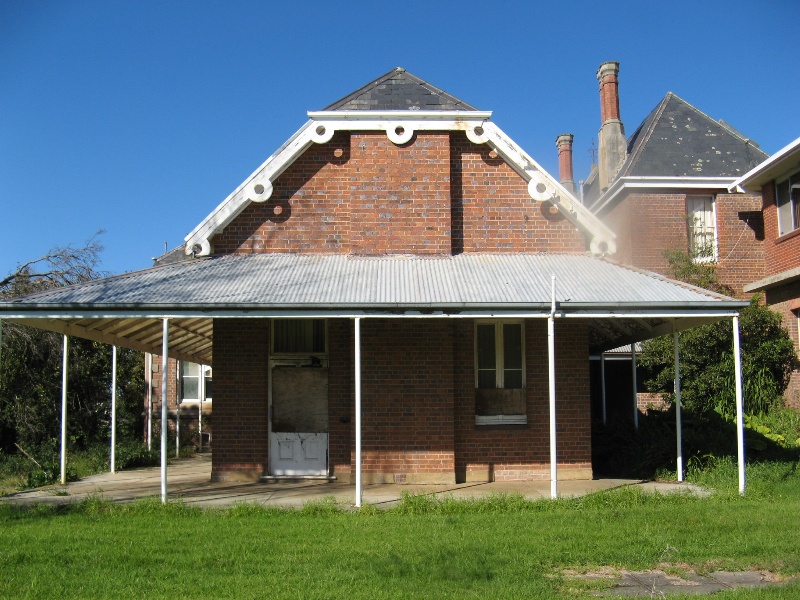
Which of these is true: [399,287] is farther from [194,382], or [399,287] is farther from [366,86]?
[194,382]

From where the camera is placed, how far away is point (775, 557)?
299 inches

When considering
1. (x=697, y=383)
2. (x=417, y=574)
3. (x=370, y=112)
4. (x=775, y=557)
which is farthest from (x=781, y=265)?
(x=417, y=574)

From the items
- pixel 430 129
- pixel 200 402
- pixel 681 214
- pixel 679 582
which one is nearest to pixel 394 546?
pixel 679 582

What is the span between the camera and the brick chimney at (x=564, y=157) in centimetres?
3038

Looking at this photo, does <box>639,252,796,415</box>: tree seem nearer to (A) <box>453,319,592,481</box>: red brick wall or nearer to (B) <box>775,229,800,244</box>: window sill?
(B) <box>775,229,800,244</box>: window sill

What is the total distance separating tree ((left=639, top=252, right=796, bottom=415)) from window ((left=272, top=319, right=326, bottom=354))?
933 centimetres

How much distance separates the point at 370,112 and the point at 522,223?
3.25m

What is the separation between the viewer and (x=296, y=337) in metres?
13.2

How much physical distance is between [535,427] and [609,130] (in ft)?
47.3

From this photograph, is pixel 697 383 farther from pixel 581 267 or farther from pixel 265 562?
pixel 265 562

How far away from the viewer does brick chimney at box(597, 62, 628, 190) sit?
24250 millimetres

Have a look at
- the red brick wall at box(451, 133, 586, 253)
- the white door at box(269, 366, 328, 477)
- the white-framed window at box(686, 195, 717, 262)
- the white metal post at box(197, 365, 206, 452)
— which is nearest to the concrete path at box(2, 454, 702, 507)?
the white door at box(269, 366, 328, 477)

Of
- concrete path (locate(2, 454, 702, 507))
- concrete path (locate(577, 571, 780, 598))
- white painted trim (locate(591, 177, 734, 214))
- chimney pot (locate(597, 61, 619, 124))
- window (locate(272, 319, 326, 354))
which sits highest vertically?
chimney pot (locate(597, 61, 619, 124))

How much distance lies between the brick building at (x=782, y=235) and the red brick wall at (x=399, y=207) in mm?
6363
